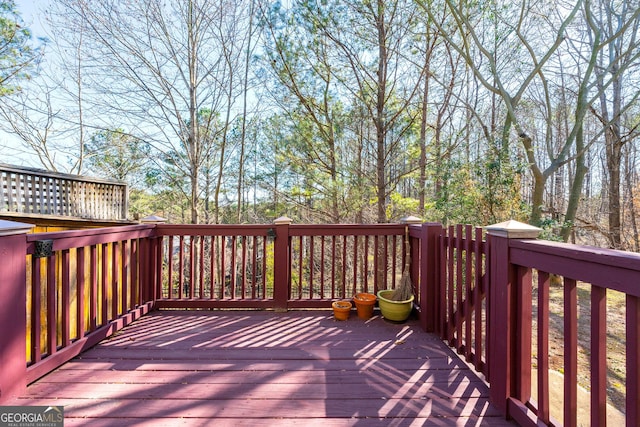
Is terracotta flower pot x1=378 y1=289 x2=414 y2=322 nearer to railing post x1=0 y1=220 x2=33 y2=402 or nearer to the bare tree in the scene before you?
railing post x1=0 y1=220 x2=33 y2=402

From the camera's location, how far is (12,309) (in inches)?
58.9

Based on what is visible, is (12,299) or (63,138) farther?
(63,138)

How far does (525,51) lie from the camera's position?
579 centimetres

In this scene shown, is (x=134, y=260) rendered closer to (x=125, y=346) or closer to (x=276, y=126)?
(x=125, y=346)

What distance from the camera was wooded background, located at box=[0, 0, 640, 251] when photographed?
489 centimetres

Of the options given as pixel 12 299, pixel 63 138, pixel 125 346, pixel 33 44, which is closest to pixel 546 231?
pixel 125 346

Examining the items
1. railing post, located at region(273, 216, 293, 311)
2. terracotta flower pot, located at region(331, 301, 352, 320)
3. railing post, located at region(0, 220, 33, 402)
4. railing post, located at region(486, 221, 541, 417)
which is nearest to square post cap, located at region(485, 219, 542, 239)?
railing post, located at region(486, 221, 541, 417)

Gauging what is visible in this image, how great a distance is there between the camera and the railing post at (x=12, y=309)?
1.44 metres

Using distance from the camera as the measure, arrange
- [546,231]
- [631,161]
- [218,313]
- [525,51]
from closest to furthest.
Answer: [218,313]
[546,231]
[525,51]
[631,161]

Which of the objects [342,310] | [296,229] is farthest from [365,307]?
[296,229]

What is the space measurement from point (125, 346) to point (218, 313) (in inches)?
34.4

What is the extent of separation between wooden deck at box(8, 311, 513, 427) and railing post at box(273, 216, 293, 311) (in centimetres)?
43

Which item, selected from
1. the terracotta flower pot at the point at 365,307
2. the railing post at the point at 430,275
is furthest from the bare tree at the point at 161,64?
the railing post at the point at 430,275

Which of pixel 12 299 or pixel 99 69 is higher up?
pixel 99 69
